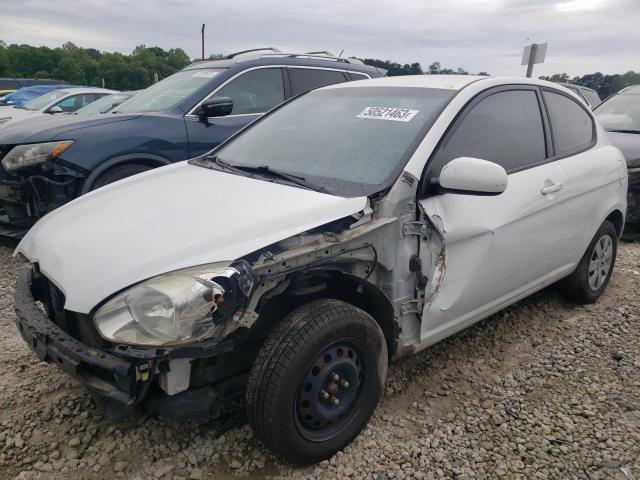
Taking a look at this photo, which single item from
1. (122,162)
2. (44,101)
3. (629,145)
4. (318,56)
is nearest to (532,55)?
(629,145)

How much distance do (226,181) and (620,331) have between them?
2.85 meters

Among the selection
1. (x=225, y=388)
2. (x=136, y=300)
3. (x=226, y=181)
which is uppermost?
(x=226, y=181)

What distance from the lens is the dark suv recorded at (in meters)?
4.38

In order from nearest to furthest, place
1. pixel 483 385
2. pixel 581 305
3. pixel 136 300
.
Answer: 1. pixel 136 300
2. pixel 483 385
3. pixel 581 305

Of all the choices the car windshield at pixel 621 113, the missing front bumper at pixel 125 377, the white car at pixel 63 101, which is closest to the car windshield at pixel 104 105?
the white car at pixel 63 101

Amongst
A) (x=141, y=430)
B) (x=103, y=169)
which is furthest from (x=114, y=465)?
(x=103, y=169)

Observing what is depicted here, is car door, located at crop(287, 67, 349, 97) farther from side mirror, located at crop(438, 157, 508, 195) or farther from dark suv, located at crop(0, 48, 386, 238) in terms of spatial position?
side mirror, located at crop(438, 157, 508, 195)

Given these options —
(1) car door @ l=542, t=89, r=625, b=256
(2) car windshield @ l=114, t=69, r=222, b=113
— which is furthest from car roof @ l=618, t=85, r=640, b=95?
(2) car windshield @ l=114, t=69, r=222, b=113

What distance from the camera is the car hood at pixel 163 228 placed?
1.98 metres

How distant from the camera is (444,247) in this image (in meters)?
2.53

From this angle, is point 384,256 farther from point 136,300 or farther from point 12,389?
point 12,389

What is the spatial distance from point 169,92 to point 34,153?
5.06 feet

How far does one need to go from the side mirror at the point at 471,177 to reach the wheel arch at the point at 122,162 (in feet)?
10.4

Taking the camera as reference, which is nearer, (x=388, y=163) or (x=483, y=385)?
(x=388, y=163)
